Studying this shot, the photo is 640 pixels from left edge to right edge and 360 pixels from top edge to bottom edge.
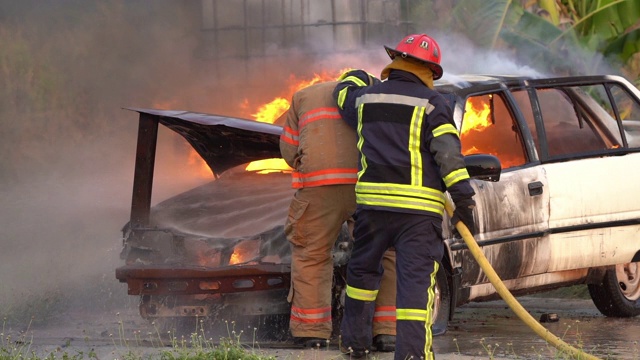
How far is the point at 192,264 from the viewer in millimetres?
7340

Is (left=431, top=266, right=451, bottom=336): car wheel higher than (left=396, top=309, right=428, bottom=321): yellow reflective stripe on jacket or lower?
higher

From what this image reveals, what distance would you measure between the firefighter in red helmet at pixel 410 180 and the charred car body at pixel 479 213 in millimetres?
893

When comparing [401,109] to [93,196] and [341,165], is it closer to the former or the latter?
[341,165]

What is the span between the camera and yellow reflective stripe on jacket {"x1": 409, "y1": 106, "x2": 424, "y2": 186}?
6051mm

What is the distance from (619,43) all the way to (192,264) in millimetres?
7069

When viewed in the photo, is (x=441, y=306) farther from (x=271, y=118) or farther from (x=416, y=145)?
(x=271, y=118)

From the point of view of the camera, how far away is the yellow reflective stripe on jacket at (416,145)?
605 centimetres

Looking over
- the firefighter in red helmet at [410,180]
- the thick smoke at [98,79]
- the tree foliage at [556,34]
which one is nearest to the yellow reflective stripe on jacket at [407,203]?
the firefighter in red helmet at [410,180]

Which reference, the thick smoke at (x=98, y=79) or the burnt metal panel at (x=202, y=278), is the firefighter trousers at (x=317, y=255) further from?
the thick smoke at (x=98, y=79)

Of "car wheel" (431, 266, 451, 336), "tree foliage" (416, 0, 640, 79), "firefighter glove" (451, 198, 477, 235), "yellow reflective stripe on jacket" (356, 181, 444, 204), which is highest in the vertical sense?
"tree foliage" (416, 0, 640, 79)

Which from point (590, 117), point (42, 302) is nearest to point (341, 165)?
point (590, 117)

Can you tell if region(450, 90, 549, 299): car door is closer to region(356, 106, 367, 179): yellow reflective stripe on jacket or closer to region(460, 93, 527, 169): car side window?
region(460, 93, 527, 169): car side window

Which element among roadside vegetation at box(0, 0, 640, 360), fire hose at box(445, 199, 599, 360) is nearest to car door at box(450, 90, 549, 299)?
fire hose at box(445, 199, 599, 360)

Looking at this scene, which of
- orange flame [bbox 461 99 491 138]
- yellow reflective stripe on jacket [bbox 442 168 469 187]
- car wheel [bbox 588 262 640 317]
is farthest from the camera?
car wheel [bbox 588 262 640 317]
